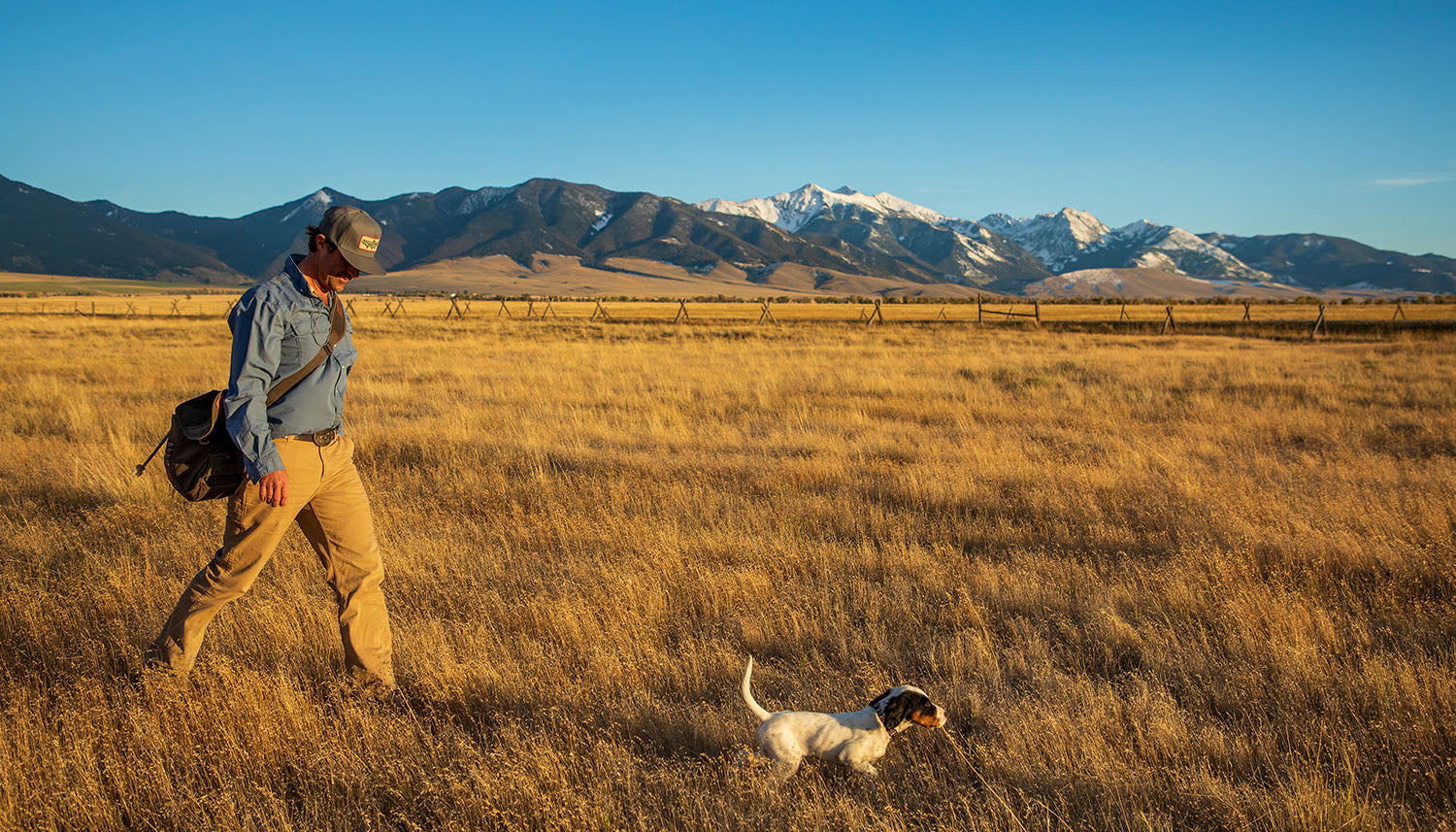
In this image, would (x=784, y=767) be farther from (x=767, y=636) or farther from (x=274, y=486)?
(x=274, y=486)

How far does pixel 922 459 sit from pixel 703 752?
594 centimetres

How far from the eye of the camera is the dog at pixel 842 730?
2844 mm

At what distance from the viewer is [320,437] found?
3402 millimetres

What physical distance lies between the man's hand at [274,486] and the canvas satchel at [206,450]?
19cm

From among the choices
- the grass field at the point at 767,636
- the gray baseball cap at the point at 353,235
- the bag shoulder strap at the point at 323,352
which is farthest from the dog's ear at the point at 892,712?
the bag shoulder strap at the point at 323,352

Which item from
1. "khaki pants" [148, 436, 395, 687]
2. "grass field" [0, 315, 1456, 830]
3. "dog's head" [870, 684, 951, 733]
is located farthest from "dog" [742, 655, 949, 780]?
"khaki pants" [148, 436, 395, 687]

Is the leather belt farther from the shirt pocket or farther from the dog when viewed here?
the dog

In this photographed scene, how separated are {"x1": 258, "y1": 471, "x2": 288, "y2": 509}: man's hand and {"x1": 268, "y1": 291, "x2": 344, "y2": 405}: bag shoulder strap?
364 millimetres

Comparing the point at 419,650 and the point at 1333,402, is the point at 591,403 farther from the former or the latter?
the point at 1333,402

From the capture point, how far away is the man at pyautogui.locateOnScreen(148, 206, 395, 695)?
10.2 feet

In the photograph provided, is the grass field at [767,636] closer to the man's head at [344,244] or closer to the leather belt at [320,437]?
the leather belt at [320,437]

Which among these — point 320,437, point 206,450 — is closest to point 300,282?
point 320,437

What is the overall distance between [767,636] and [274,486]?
2566mm

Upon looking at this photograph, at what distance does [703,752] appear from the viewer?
10.5ft
